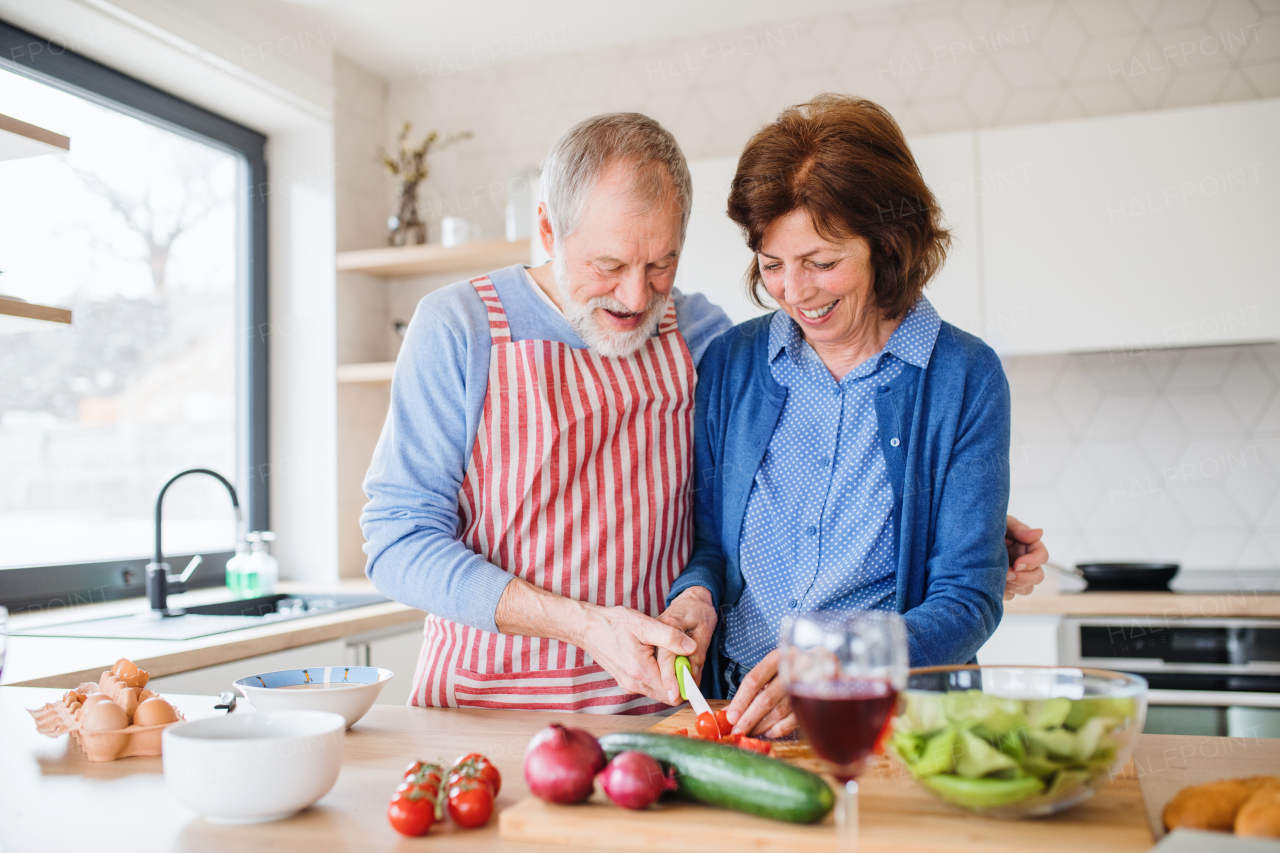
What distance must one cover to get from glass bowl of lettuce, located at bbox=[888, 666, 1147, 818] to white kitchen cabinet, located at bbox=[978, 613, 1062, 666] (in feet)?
5.87

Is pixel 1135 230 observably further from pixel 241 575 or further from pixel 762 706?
pixel 241 575

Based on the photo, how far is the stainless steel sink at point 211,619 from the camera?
2160 mm

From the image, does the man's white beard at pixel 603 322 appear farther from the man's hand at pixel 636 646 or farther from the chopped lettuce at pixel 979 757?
the chopped lettuce at pixel 979 757

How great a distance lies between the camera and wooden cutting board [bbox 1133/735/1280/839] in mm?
916

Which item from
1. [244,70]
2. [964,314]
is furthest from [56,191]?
[964,314]

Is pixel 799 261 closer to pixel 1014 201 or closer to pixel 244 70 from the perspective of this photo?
pixel 1014 201

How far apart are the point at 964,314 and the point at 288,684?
215 cm

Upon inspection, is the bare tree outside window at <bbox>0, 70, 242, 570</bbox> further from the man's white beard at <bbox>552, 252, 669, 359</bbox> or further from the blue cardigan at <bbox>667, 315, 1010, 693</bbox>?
the blue cardigan at <bbox>667, 315, 1010, 693</bbox>

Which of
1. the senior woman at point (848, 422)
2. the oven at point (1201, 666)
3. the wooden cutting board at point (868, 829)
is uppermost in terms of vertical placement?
the senior woman at point (848, 422)

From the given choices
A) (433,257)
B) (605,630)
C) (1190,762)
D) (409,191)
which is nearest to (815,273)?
(605,630)

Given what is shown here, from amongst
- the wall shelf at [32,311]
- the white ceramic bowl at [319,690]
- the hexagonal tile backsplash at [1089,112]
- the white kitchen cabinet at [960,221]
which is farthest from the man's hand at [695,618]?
the hexagonal tile backsplash at [1089,112]

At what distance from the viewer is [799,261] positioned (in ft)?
4.42

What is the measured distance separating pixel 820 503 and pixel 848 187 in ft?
1.38

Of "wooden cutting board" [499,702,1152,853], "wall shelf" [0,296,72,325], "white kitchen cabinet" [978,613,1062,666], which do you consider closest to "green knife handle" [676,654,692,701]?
"wooden cutting board" [499,702,1152,853]
